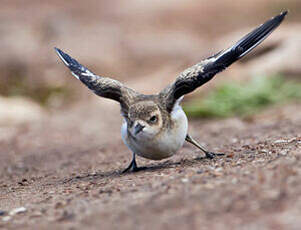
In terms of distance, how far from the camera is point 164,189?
4.89m

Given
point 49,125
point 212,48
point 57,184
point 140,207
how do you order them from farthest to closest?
point 212,48 < point 49,125 < point 57,184 < point 140,207

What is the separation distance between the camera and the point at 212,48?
16719 mm

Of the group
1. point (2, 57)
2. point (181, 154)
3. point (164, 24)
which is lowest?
point (181, 154)

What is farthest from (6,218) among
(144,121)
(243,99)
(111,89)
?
(243,99)

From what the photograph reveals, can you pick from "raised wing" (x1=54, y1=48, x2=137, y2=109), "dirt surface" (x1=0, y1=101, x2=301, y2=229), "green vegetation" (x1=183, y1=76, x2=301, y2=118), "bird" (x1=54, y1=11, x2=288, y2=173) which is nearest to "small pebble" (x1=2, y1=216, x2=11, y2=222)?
"dirt surface" (x1=0, y1=101, x2=301, y2=229)

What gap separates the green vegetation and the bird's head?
6.61 meters

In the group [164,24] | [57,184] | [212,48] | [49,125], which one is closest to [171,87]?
[57,184]

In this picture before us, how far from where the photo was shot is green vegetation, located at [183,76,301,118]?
12883mm

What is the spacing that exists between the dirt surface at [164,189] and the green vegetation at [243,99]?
2.72m

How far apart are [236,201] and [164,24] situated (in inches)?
797

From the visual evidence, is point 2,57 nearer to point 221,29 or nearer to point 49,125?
point 49,125

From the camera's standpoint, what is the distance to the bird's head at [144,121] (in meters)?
6.18

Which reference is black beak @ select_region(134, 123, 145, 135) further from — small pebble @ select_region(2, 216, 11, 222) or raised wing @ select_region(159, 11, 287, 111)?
small pebble @ select_region(2, 216, 11, 222)

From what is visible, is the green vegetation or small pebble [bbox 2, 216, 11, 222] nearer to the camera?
small pebble [bbox 2, 216, 11, 222]
